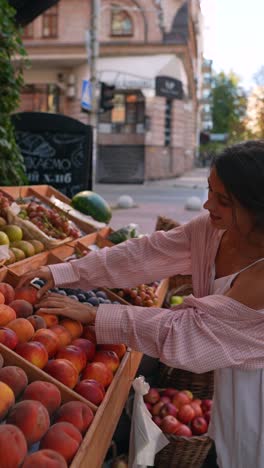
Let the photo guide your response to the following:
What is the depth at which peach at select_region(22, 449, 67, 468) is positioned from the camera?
150cm

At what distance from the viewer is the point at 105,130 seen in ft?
90.7

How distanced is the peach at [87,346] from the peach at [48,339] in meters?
0.11

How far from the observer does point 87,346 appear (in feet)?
7.64

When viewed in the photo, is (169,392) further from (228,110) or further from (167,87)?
(228,110)

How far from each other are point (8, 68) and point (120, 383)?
4.00 meters

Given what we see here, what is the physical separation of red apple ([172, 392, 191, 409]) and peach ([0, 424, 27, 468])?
6.93 feet

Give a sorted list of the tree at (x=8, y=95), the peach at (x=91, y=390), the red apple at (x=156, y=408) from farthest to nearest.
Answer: the tree at (x=8, y=95), the red apple at (x=156, y=408), the peach at (x=91, y=390)

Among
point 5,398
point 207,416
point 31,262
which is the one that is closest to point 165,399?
point 207,416

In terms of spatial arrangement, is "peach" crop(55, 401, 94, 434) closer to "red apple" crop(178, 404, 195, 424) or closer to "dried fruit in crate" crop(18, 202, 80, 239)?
"red apple" crop(178, 404, 195, 424)

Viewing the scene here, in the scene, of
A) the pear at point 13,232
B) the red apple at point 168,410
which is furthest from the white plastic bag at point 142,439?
the pear at point 13,232

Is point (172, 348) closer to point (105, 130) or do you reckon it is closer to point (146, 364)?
point (146, 364)

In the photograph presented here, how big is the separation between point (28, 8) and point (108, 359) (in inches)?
213

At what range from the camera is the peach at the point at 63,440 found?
1.62 metres

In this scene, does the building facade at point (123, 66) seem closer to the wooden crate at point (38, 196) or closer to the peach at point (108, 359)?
the wooden crate at point (38, 196)
